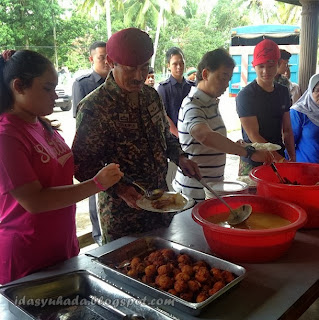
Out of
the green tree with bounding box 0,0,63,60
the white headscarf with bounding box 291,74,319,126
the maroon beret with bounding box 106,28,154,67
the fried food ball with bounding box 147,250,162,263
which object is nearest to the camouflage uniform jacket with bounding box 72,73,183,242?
the maroon beret with bounding box 106,28,154,67

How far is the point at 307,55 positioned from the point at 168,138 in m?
2.79

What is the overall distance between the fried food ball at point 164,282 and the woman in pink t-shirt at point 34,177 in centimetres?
37

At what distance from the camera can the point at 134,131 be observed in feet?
5.28

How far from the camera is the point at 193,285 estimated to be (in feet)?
3.42

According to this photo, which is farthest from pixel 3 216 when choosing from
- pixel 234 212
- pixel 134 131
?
pixel 234 212

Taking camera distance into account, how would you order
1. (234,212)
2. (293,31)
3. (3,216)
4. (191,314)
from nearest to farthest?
(191,314) < (3,216) < (234,212) < (293,31)

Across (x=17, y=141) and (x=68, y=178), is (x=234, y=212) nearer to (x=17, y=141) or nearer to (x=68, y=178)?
(x=68, y=178)

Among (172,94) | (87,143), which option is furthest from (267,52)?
(87,143)

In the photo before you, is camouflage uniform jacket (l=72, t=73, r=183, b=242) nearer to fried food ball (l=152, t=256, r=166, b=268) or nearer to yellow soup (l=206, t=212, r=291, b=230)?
yellow soup (l=206, t=212, r=291, b=230)

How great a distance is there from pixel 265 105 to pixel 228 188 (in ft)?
3.08

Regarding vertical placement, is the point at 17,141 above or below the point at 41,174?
above

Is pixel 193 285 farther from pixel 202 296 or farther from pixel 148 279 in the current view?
pixel 148 279

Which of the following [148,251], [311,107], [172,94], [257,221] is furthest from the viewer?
[172,94]

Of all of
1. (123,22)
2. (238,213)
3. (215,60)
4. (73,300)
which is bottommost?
(73,300)
